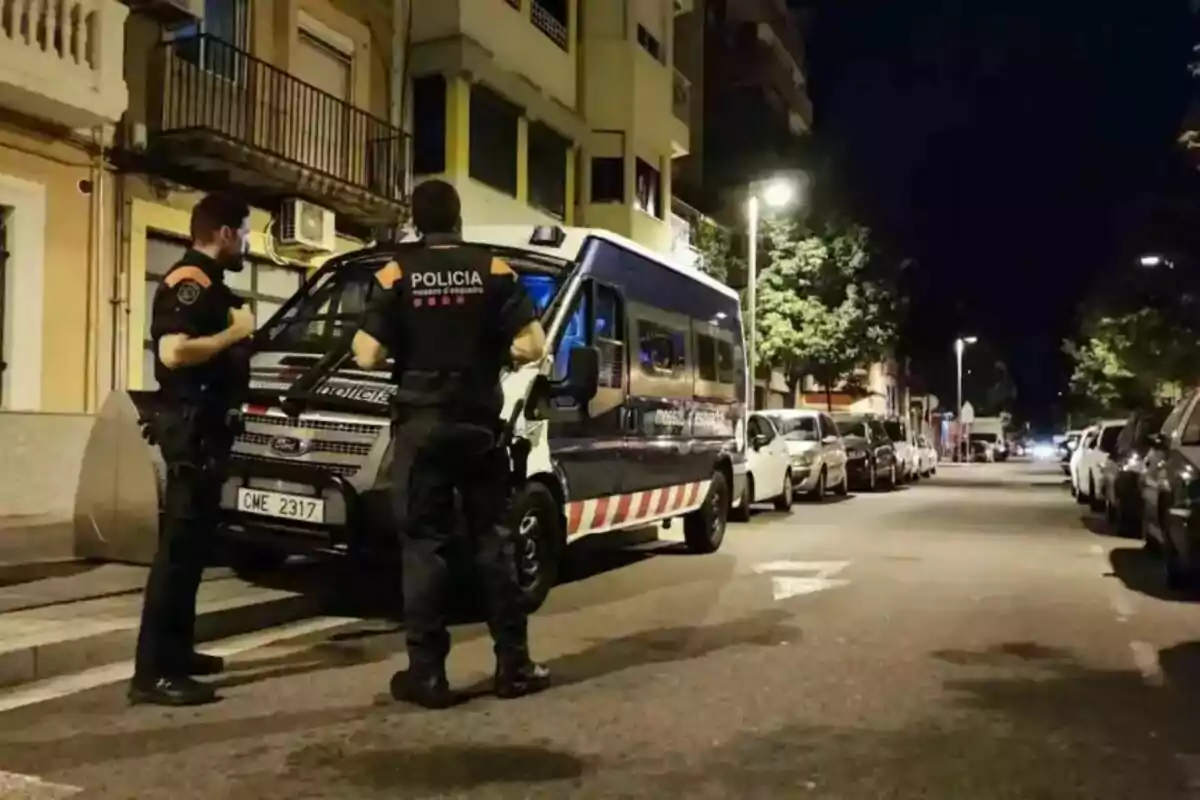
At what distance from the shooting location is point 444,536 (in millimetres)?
5898

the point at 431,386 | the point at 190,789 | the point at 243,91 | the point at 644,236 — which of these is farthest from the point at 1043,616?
the point at 644,236

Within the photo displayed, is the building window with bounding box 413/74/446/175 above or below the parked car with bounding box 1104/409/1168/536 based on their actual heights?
above

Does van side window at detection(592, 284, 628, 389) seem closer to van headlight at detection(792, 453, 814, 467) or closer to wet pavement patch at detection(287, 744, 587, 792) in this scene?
wet pavement patch at detection(287, 744, 587, 792)

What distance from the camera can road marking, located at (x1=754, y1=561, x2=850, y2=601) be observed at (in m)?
10.6

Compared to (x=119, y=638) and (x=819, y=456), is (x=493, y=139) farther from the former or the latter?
(x=119, y=638)

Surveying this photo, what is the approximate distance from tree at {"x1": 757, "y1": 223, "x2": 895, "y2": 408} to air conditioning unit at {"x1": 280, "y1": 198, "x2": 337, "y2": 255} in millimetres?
18549

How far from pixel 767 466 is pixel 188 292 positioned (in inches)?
553

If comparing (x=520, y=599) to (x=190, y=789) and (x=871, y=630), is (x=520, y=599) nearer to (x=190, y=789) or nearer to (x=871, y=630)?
(x=190, y=789)

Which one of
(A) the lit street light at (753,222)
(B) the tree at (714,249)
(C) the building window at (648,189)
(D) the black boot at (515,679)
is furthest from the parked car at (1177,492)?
(B) the tree at (714,249)

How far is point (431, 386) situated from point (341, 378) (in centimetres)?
261

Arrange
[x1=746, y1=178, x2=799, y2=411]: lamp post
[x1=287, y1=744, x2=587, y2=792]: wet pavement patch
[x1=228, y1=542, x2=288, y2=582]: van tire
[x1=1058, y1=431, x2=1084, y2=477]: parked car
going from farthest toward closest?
1. [x1=1058, y1=431, x2=1084, y2=477]: parked car
2. [x1=746, y1=178, x2=799, y2=411]: lamp post
3. [x1=228, y1=542, x2=288, y2=582]: van tire
4. [x1=287, y1=744, x2=587, y2=792]: wet pavement patch

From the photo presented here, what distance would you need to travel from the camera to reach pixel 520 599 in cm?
605

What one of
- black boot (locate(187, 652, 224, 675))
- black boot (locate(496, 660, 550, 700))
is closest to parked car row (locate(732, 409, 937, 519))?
black boot (locate(496, 660, 550, 700))


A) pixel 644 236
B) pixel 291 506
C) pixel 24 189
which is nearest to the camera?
pixel 291 506
